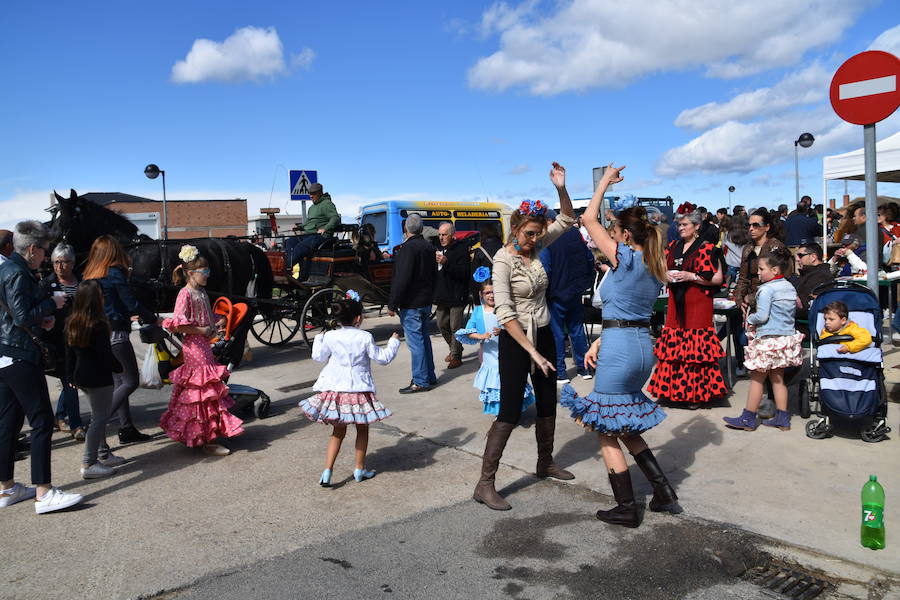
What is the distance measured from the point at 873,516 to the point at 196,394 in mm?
4747

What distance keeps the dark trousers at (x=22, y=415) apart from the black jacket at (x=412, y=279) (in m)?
3.90

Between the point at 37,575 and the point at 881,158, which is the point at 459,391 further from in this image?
the point at 881,158

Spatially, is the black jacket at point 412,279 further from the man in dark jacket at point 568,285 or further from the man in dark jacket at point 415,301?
the man in dark jacket at point 568,285

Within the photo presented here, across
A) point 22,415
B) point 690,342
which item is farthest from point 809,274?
point 22,415

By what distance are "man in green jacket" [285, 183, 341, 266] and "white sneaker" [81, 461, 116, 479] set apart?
21.4 feet

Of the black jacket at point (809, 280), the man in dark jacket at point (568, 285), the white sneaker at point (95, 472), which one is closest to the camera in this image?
the white sneaker at point (95, 472)

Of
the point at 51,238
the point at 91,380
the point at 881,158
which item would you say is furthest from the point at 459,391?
the point at 881,158

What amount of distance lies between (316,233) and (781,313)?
25.0 feet

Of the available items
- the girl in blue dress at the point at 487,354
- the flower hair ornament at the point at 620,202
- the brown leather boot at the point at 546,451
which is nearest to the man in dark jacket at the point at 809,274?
the girl in blue dress at the point at 487,354

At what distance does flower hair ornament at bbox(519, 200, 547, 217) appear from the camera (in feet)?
15.6

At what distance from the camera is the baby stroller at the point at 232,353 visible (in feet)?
21.8

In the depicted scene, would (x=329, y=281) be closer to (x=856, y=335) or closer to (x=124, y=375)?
(x=124, y=375)

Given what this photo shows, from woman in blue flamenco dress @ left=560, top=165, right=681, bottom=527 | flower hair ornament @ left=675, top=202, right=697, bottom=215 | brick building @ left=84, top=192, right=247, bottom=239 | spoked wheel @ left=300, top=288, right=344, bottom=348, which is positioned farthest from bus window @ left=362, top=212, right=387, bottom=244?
brick building @ left=84, top=192, right=247, bottom=239

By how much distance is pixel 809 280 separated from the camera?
22.9 ft
